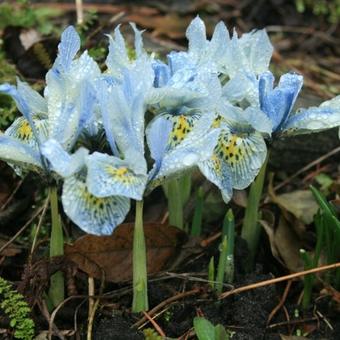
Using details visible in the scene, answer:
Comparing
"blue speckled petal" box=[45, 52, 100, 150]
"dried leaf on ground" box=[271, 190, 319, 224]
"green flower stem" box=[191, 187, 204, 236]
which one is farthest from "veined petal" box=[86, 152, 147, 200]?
"dried leaf on ground" box=[271, 190, 319, 224]

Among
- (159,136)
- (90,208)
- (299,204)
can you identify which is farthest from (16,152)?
(299,204)

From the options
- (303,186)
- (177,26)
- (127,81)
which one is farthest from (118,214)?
(177,26)

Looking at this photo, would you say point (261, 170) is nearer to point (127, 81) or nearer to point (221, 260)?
point (221, 260)

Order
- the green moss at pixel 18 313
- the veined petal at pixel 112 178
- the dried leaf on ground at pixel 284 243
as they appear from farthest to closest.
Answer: the dried leaf on ground at pixel 284 243 → the green moss at pixel 18 313 → the veined petal at pixel 112 178

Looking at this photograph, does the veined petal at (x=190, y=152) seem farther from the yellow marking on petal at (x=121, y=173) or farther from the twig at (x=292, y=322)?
the twig at (x=292, y=322)

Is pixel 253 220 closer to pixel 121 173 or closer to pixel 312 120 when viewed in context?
pixel 312 120

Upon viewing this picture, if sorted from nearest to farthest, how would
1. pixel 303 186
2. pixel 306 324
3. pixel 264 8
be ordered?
pixel 306 324 → pixel 303 186 → pixel 264 8

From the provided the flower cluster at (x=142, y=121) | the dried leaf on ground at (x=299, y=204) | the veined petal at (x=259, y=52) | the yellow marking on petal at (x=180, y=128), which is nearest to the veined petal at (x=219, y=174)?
the flower cluster at (x=142, y=121)
